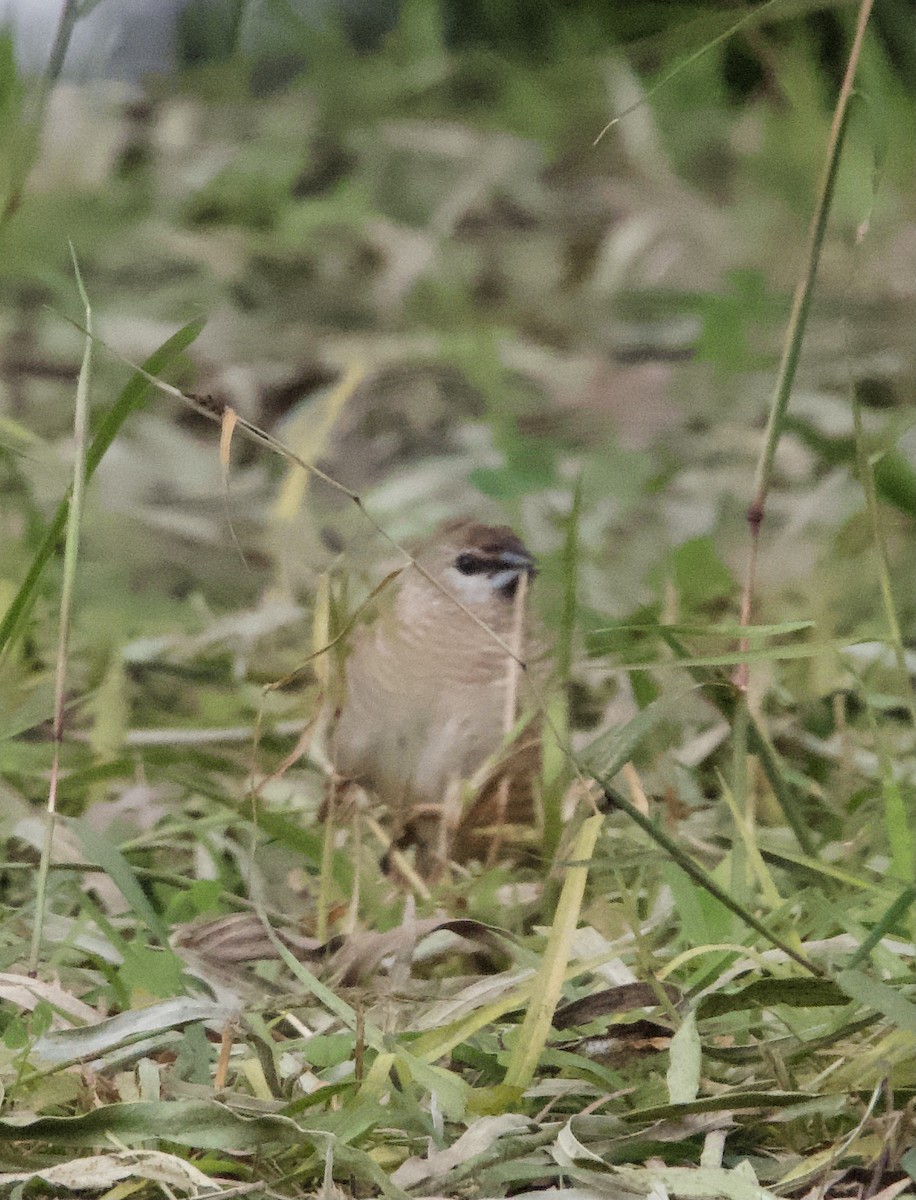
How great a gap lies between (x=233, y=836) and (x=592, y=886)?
0.39m

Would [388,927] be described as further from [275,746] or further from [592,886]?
[275,746]

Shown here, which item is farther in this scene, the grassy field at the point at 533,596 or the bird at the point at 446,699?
the bird at the point at 446,699

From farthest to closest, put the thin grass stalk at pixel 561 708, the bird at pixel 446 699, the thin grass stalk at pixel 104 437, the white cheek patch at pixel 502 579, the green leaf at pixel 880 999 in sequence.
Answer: the white cheek patch at pixel 502 579
the bird at pixel 446 699
the thin grass stalk at pixel 561 708
the thin grass stalk at pixel 104 437
the green leaf at pixel 880 999

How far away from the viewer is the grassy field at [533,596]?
0.80m

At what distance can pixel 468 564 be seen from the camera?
5.26ft

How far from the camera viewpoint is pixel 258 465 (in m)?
2.57

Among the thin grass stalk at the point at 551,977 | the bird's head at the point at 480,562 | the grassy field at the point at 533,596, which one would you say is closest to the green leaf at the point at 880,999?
the grassy field at the point at 533,596

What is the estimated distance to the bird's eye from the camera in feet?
5.24

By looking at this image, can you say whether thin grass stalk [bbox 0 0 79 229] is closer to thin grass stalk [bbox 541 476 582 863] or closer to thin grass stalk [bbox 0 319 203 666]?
thin grass stalk [bbox 0 319 203 666]

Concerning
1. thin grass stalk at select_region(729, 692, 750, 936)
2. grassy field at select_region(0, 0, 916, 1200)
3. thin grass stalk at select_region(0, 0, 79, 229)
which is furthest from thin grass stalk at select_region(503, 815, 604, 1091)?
thin grass stalk at select_region(0, 0, 79, 229)

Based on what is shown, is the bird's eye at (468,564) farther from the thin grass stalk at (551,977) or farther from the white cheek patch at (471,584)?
the thin grass stalk at (551,977)

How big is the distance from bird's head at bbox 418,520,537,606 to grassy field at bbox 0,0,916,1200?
0.15ft

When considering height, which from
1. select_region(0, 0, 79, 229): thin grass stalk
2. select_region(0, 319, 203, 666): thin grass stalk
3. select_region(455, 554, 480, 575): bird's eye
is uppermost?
select_region(0, 0, 79, 229): thin grass stalk

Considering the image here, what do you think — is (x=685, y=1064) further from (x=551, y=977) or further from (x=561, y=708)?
(x=561, y=708)
